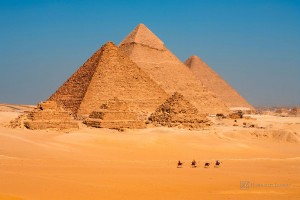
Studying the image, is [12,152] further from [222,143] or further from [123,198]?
[222,143]

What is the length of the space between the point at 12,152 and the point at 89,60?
94.5ft

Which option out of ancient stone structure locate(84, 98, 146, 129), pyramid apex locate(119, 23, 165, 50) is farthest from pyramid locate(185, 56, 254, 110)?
ancient stone structure locate(84, 98, 146, 129)

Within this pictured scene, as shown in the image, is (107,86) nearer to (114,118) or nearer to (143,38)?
(114,118)

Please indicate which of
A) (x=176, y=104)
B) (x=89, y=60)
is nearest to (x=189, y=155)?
(x=176, y=104)

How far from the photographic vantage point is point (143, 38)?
184 ft

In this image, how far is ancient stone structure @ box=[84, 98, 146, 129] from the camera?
25125 millimetres

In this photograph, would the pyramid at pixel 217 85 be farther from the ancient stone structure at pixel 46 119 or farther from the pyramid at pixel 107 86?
the ancient stone structure at pixel 46 119

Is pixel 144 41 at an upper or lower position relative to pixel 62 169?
upper

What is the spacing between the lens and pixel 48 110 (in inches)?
869

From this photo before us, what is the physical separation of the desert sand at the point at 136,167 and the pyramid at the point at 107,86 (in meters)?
12.7

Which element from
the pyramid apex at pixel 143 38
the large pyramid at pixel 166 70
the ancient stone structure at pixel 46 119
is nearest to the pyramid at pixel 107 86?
the large pyramid at pixel 166 70

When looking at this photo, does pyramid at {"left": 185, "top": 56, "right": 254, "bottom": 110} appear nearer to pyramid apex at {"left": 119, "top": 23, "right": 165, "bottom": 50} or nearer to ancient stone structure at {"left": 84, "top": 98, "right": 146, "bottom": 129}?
pyramid apex at {"left": 119, "top": 23, "right": 165, "bottom": 50}

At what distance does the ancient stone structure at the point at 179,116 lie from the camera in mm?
28359

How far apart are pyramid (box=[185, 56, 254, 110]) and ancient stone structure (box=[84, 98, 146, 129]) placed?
47676 millimetres
